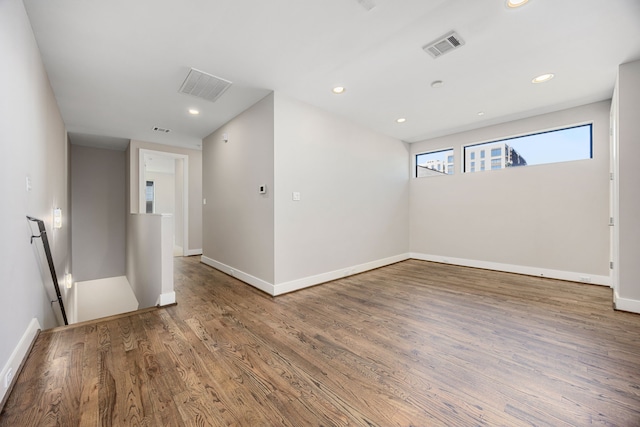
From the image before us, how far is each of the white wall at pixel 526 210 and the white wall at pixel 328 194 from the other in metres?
0.92

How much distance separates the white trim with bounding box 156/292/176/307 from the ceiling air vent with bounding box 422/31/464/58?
12.7ft

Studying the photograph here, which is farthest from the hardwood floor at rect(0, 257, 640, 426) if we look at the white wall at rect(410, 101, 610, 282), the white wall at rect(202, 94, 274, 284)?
the white wall at rect(410, 101, 610, 282)

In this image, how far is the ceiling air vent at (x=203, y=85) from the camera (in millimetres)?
2975

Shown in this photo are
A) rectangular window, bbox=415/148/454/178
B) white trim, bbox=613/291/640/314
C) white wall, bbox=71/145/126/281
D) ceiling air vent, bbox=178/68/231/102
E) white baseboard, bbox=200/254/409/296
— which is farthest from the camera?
white wall, bbox=71/145/126/281

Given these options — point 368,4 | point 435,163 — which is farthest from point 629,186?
point 368,4

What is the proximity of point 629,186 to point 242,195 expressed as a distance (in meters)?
4.80

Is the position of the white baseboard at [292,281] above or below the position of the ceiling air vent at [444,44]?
below

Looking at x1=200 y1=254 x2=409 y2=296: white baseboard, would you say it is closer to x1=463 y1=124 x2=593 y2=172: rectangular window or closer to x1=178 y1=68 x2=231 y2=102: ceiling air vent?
x1=178 y1=68 x2=231 y2=102: ceiling air vent

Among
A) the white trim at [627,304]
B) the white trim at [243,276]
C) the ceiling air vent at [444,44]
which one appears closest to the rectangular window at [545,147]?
the white trim at [627,304]

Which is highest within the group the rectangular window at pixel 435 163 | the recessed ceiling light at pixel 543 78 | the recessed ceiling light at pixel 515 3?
the recessed ceiling light at pixel 543 78

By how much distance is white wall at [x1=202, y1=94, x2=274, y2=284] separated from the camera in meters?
3.50

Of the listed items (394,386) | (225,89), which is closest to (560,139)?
(394,386)

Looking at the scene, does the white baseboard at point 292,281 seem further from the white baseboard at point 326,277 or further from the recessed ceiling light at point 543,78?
the recessed ceiling light at point 543,78

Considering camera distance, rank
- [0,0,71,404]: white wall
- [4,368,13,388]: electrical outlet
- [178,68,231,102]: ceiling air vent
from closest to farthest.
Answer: [4,368,13,388]: electrical outlet < [0,0,71,404]: white wall < [178,68,231,102]: ceiling air vent
